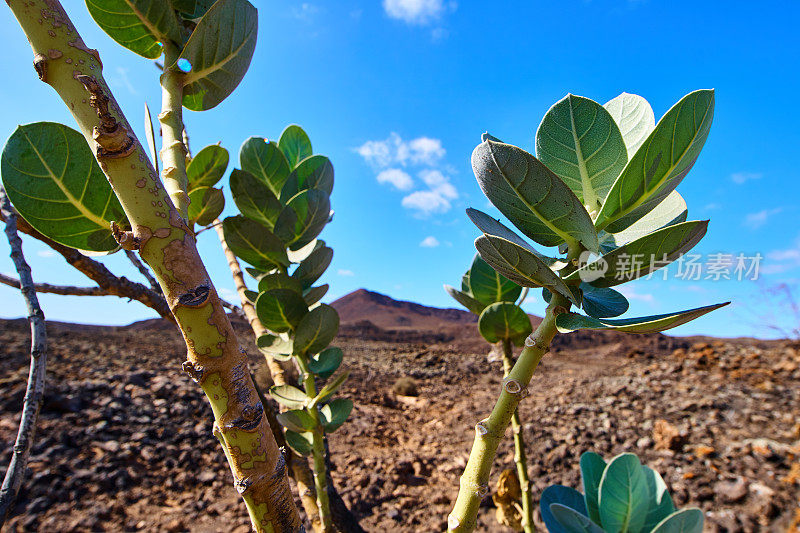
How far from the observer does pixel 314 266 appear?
0.95m

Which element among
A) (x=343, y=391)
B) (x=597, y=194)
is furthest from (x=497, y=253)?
(x=343, y=391)

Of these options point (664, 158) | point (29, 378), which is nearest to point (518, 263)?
point (664, 158)

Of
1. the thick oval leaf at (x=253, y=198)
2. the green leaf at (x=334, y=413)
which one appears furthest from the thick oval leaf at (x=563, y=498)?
the thick oval leaf at (x=253, y=198)

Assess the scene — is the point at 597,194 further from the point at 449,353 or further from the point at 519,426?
the point at 449,353

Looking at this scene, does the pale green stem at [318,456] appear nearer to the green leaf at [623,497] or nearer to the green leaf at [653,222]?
the green leaf at [623,497]

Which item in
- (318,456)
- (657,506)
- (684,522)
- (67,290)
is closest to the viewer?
(684,522)

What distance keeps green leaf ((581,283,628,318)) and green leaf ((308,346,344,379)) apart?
1.96 feet

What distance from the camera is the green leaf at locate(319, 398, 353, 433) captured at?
0.93 m

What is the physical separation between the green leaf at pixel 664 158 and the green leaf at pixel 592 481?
58 cm

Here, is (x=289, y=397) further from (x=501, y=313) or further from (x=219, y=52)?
(x=219, y=52)

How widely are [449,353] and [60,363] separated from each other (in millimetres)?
5514

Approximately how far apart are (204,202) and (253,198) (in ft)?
0.38

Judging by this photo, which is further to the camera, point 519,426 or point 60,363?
point 60,363

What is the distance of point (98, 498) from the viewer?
201 cm
